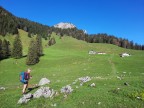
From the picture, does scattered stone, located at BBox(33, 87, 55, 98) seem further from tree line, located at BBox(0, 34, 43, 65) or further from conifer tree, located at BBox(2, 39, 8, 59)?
conifer tree, located at BBox(2, 39, 8, 59)

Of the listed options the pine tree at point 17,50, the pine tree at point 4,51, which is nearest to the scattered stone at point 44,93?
the pine tree at point 17,50

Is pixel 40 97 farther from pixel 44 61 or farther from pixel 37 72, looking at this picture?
pixel 44 61

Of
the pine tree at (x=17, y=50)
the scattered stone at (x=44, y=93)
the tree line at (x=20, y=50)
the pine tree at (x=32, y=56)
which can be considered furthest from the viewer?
the pine tree at (x=17, y=50)

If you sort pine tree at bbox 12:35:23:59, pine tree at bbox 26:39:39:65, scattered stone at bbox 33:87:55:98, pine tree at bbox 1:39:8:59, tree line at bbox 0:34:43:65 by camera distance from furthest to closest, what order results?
1. pine tree at bbox 1:39:8:59
2. pine tree at bbox 12:35:23:59
3. tree line at bbox 0:34:43:65
4. pine tree at bbox 26:39:39:65
5. scattered stone at bbox 33:87:55:98

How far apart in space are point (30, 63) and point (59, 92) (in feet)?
207

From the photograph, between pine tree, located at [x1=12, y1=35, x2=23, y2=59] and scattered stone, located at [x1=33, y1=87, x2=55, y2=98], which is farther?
pine tree, located at [x1=12, y1=35, x2=23, y2=59]

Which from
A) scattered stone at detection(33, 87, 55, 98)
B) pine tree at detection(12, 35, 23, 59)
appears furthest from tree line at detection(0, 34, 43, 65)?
scattered stone at detection(33, 87, 55, 98)

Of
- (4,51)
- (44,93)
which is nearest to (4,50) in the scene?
(4,51)

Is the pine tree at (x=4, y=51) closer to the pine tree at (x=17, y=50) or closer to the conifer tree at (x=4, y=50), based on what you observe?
the conifer tree at (x=4, y=50)

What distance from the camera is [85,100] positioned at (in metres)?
21.5

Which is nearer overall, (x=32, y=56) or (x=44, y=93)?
(x=44, y=93)

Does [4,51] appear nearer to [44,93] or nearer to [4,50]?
[4,50]

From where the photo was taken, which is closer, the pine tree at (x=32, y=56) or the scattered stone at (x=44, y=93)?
the scattered stone at (x=44, y=93)

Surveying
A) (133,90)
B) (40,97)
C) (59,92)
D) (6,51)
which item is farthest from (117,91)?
(6,51)
